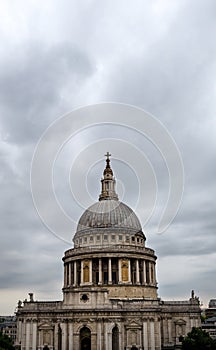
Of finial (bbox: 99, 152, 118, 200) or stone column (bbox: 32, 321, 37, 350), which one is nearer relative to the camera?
stone column (bbox: 32, 321, 37, 350)

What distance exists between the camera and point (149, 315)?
75562 millimetres

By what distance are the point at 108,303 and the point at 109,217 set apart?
76.8 feet

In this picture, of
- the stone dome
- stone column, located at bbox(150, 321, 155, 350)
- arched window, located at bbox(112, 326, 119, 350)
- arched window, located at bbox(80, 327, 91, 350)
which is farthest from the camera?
the stone dome

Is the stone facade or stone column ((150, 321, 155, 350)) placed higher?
the stone facade

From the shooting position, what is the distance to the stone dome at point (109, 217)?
9394 cm

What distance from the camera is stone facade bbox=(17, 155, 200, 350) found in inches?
2916

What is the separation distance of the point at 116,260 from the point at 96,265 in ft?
13.6

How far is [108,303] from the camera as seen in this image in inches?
2958

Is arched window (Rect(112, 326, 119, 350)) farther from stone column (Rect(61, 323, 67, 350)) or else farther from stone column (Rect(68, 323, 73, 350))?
stone column (Rect(61, 323, 67, 350))

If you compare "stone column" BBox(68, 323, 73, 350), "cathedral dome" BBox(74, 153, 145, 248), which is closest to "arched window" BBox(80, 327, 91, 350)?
"stone column" BBox(68, 323, 73, 350)

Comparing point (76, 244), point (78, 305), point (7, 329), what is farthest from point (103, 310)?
point (7, 329)

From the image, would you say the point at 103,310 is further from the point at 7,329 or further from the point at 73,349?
the point at 7,329

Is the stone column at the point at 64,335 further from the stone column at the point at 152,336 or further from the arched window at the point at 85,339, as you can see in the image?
the stone column at the point at 152,336

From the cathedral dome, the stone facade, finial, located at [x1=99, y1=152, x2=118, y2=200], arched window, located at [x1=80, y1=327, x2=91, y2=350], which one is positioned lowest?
arched window, located at [x1=80, y1=327, x2=91, y2=350]
